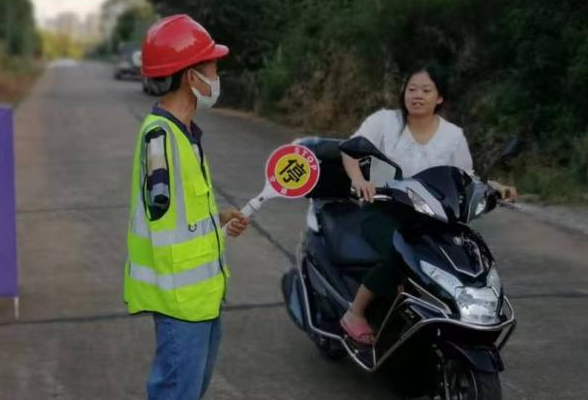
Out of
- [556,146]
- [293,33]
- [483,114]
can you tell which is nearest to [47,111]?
[293,33]

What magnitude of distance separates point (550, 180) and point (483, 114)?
2784 millimetres

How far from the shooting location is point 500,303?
434 cm

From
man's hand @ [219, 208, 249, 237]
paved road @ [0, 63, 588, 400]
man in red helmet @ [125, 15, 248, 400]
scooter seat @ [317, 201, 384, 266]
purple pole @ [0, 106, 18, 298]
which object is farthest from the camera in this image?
purple pole @ [0, 106, 18, 298]

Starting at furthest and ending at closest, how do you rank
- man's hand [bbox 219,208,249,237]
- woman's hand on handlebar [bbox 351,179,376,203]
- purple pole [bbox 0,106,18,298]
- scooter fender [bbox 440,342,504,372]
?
purple pole [bbox 0,106,18,298]
woman's hand on handlebar [bbox 351,179,376,203]
scooter fender [bbox 440,342,504,372]
man's hand [bbox 219,208,249,237]

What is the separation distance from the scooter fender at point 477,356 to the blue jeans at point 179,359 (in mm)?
1129

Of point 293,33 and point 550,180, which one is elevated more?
point 550,180

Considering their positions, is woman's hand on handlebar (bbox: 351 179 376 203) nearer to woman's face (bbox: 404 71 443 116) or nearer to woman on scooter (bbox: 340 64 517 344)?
woman on scooter (bbox: 340 64 517 344)

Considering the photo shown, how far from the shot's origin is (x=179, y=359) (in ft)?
11.5

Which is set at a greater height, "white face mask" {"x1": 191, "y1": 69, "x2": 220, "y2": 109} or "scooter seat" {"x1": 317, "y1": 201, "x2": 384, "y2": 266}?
"white face mask" {"x1": 191, "y1": 69, "x2": 220, "y2": 109}

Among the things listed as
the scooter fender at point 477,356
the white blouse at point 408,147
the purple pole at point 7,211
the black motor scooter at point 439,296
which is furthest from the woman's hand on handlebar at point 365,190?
the purple pole at point 7,211

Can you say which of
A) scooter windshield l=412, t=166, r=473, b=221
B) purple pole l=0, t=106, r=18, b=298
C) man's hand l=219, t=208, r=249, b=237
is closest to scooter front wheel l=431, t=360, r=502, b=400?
scooter windshield l=412, t=166, r=473, b=221

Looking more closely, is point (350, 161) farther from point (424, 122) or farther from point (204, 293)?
point (204, 293)

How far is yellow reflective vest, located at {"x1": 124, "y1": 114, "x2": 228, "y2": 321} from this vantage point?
3.43 meters

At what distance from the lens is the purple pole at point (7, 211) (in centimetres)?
623
